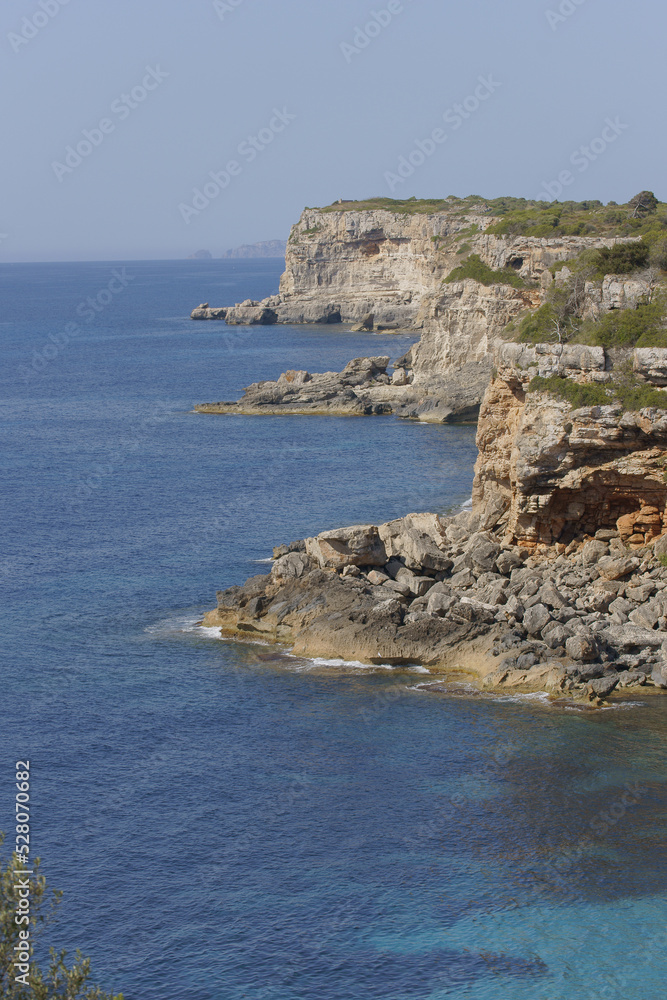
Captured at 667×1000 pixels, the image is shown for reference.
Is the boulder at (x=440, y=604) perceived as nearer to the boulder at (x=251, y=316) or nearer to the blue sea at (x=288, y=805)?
the blue sea at (x=288, y=805)

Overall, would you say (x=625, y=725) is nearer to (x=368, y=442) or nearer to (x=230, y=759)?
(x=230, y=759)

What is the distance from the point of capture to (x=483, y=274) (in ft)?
298

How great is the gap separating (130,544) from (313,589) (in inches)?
599

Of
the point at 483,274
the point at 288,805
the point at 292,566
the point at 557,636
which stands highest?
the point at 483,274

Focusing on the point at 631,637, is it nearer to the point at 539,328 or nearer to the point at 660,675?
the point at 660,675

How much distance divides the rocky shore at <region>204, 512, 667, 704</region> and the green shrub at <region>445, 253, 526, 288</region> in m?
43.7

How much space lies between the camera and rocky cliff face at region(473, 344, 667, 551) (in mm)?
41031

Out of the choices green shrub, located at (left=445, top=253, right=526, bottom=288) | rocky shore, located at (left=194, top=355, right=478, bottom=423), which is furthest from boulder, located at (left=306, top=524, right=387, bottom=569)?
rocky shore, located at (left=194, top=355, right=478, bottom=423)

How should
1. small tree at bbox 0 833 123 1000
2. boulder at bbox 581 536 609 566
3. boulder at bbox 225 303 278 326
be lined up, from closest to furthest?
1. small tree at bbox 0 833 123 1000
2. boulder at bbox 581 536 609 566
3. boulder at bbox 225 303 278 326

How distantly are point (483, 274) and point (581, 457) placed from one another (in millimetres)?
51450

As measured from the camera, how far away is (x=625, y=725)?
3400 centimetres

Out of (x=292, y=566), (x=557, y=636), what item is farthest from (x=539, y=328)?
(x=292, y=566)

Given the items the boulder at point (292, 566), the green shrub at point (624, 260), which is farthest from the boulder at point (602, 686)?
the green shrub at point (624, 260)

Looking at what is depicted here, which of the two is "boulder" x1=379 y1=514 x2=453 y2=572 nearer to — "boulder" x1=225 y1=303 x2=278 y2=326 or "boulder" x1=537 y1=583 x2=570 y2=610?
"boulder" x1=537 y1=583 x2=570 y2=610
